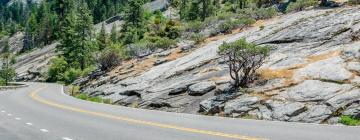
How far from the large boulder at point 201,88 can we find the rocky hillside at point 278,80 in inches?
2.2

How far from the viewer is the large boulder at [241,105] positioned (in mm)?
22203

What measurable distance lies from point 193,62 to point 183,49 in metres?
9.37

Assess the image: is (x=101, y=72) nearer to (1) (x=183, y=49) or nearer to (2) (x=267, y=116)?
(1) (x=183, y=49)

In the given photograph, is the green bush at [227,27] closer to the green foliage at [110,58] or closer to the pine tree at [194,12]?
the green foliage at [110,58]

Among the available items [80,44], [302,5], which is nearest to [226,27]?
[302,5]

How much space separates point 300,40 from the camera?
1302 inches

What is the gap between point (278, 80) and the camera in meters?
25.2

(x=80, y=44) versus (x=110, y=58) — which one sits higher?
(x=80, y=44)

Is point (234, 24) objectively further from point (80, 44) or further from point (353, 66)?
point (80, 44)

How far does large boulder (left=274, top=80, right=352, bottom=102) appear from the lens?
68.9 ft

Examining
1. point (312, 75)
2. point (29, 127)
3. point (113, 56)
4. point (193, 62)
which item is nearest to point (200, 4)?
point (113, 56)

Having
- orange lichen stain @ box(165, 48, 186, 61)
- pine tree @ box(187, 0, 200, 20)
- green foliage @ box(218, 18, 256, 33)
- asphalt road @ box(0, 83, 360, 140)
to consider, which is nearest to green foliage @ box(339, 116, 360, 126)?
asphalt road @ box(0, 83, 360, 140)

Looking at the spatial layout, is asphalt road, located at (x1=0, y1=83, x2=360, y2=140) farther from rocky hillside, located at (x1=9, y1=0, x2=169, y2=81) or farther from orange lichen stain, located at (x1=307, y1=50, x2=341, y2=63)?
rocky hillside, located at (x1=9, y1=0, x2=169, y2=81)

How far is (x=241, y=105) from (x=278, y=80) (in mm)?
3522
